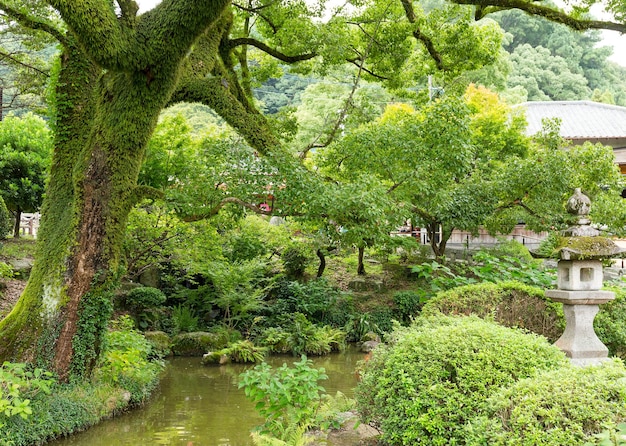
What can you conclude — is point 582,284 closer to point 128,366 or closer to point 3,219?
point 128,366

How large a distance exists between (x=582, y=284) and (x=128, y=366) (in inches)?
237

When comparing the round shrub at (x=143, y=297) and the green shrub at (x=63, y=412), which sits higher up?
the round shrub at (x=143, y=297)

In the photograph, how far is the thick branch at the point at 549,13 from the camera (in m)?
8.35

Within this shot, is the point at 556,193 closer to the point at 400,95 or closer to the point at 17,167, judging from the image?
the point at 400,95

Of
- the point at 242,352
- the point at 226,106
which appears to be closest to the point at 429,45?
the point at 226,106

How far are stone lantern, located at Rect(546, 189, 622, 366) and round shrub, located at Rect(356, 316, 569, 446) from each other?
212cm

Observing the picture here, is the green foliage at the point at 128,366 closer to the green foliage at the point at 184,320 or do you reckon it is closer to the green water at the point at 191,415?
the green water at the point at 191,415

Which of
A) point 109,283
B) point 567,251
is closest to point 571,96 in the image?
point 567,251

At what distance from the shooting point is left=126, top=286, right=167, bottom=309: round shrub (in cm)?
1295

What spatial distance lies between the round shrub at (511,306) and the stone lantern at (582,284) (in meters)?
1.43

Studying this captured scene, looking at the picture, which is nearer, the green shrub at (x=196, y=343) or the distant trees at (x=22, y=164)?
the green shrub at (x=196, y=343)

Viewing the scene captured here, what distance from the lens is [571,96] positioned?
115 ft

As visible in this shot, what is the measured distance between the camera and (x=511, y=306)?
29.4ft

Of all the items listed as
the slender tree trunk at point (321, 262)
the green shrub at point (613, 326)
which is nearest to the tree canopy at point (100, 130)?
the green shrub at point (613, 326)
